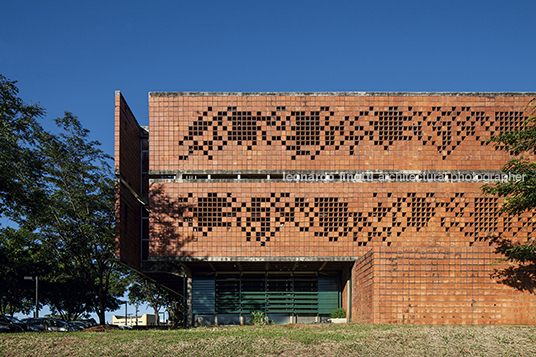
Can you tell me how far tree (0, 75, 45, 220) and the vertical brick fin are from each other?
466 cm

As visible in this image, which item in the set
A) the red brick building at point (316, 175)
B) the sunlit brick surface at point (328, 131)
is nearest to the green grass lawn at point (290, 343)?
the red brick building at point (316, 175)

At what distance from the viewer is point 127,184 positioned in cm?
2773

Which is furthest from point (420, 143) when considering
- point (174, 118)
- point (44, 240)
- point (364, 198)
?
point (44, 240)

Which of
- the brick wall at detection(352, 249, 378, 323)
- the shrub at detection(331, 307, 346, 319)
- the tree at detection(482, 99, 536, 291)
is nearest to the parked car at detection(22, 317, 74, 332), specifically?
the shrub at detection(331, 307, 346, 319)

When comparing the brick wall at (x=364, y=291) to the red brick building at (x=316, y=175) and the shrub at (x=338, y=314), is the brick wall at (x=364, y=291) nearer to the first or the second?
the red brick building at (x=316, y=175)

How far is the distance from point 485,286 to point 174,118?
18.2 meters

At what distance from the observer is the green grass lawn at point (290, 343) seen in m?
17.0

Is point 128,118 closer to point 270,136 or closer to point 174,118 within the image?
point 174,118

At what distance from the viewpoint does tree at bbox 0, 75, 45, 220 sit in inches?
794

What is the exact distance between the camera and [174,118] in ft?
92.4

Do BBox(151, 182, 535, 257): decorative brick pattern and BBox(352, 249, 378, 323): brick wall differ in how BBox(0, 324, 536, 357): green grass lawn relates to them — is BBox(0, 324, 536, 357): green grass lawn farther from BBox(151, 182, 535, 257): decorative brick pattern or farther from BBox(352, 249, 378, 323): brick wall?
BBox(151, 182, 535, 257): decorative brick pattern

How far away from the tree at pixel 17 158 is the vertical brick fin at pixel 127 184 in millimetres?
4659

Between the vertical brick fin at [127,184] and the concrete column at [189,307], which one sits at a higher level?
the vertical brick fin at [127,184]

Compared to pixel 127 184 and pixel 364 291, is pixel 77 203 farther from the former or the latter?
pixel 364 291
